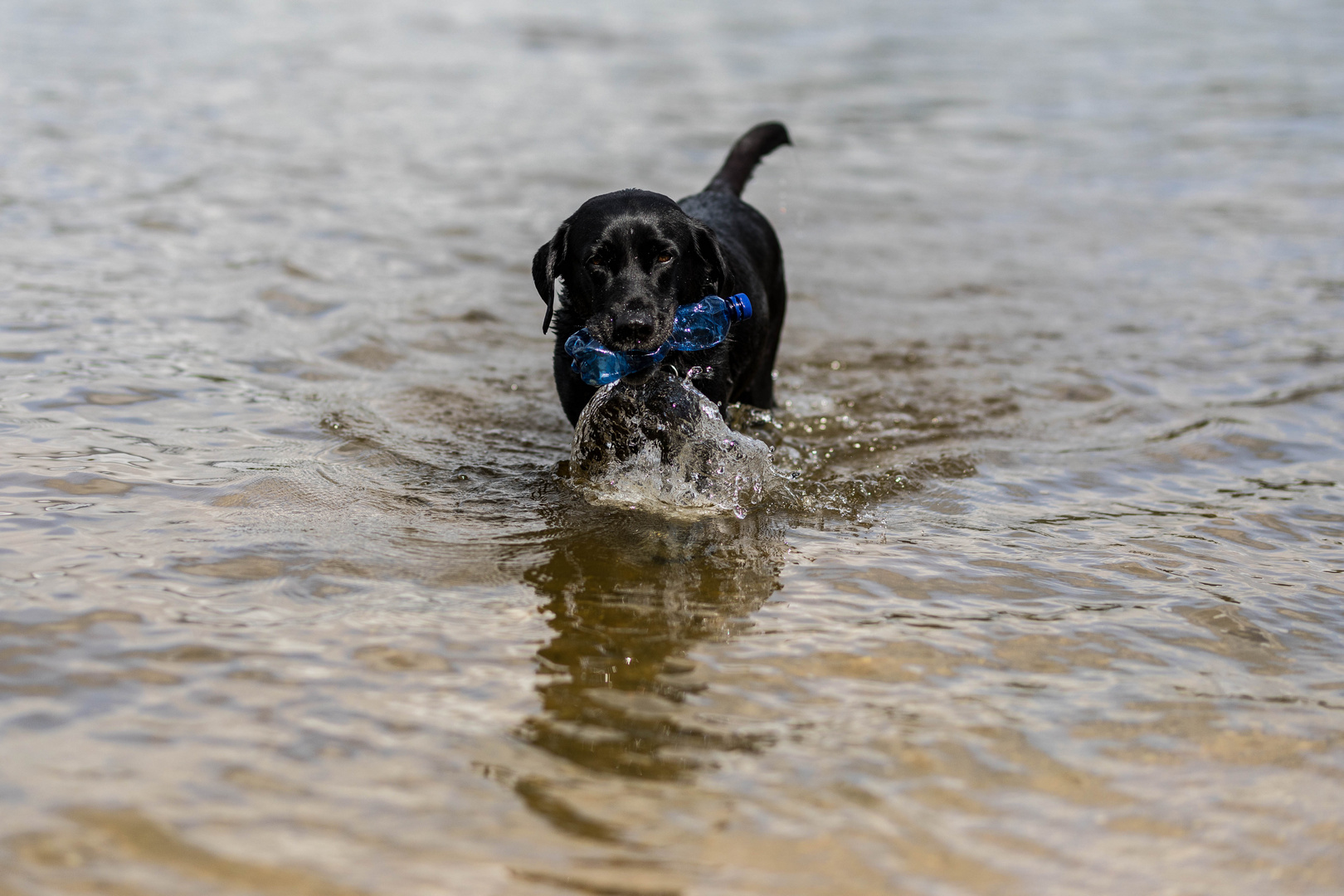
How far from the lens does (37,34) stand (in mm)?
18203

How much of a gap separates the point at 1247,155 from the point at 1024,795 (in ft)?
40.3

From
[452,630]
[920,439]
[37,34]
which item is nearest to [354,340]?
[920,439]

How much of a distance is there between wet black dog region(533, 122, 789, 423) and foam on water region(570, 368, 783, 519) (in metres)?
0.11

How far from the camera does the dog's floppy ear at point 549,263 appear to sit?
4934mm

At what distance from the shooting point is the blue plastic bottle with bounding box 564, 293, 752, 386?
185 inches

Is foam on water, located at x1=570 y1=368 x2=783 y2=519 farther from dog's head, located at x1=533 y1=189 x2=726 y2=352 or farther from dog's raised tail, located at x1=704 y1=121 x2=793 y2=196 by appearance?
dog's raised tail, located at x1=704 y1=121 x2=793 y2=196

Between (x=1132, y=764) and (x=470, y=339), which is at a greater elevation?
(x=470, y=339)

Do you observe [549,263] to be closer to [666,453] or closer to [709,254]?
[709,254]

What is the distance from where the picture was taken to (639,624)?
3.85 metres

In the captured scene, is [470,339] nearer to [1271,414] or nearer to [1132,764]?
[1271,414]

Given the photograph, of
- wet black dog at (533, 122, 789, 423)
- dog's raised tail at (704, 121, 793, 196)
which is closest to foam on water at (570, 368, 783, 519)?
wet black dog at (533, 122, 789, 423)

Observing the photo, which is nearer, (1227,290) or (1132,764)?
(1132,764)

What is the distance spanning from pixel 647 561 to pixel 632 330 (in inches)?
33.4

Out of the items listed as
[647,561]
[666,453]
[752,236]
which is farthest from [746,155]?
[647,561]
